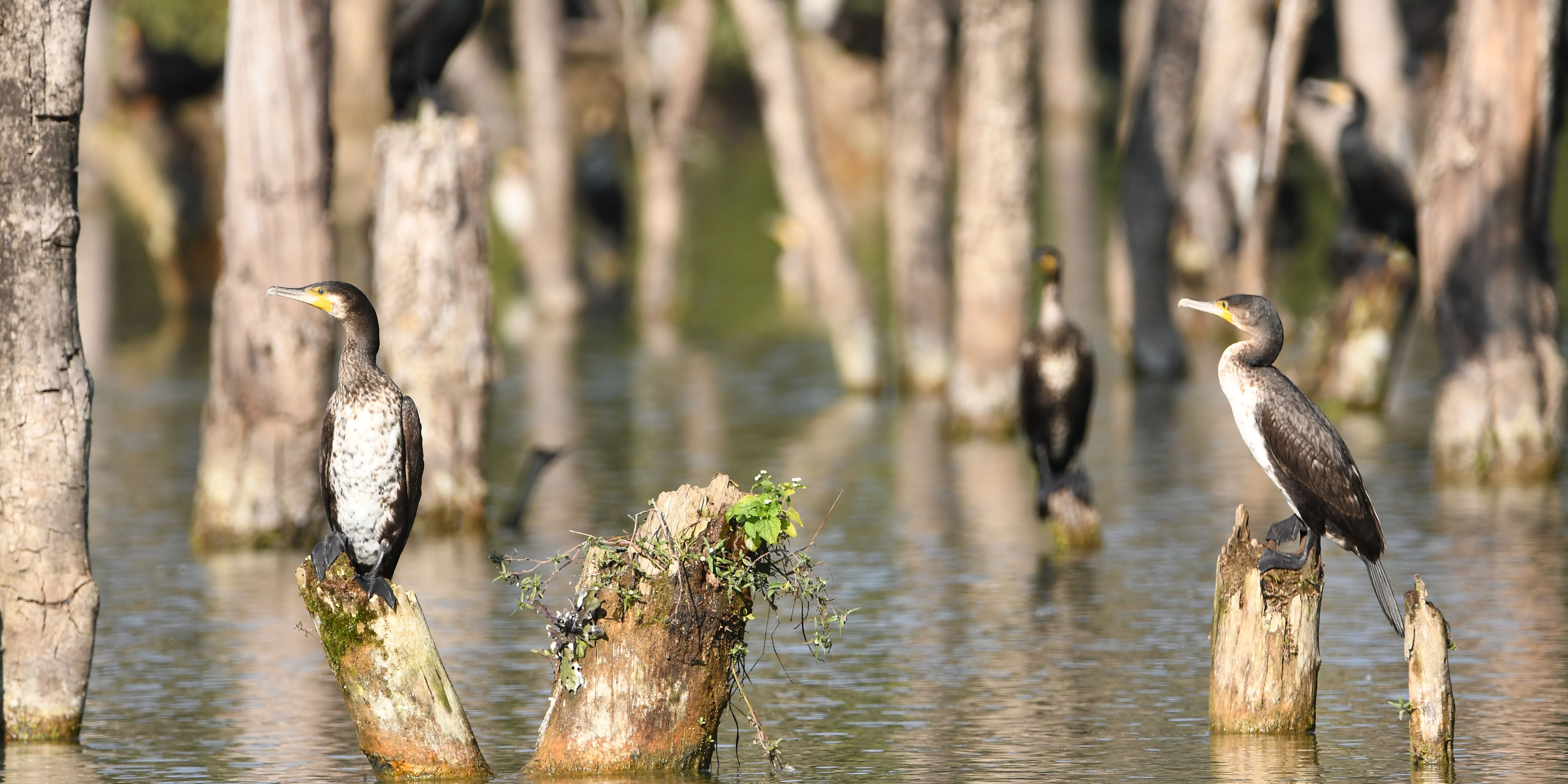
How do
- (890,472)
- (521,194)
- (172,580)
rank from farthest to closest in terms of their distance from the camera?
(521,194), (890,472), (172,580)

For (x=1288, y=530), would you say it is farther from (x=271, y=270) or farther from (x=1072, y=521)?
(x=271, y=270)

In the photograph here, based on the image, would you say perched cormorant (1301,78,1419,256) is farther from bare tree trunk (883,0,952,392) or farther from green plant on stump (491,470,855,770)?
green plant on stump (491,470,855,770)

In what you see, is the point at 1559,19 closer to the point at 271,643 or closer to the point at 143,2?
the point at 271,643

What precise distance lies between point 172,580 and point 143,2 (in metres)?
30.6

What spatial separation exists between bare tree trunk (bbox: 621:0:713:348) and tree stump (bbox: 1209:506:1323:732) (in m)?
15.8

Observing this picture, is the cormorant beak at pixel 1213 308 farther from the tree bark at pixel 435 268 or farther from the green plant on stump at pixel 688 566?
the tree bark at pixel 435 268

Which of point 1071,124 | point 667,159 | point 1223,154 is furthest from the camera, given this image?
point 1071,124

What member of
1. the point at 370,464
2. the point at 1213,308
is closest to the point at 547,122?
the point at 370,464

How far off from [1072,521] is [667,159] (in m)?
12.1

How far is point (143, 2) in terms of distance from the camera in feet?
132

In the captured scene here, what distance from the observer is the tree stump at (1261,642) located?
7.63 m

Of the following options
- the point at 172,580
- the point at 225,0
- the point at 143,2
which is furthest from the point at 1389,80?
the point at 143,2

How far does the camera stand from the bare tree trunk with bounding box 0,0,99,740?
26.3 feet

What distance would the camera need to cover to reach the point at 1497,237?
42.2ft
